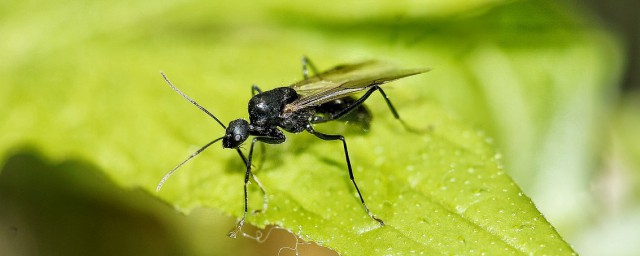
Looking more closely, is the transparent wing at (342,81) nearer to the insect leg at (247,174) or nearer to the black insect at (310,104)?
the black insect at (310,104)

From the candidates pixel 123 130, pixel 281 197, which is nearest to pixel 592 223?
pixel 281 197

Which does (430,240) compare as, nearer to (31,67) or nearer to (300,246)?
(300,246)

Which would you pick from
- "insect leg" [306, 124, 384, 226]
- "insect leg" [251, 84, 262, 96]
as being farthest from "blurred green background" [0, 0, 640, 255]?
"insect leg" [306, 124, 384, 226]

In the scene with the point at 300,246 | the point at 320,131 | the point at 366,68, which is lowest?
the point at 300,246

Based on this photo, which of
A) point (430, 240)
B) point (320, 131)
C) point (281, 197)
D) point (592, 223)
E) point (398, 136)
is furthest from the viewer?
point (592, 223)

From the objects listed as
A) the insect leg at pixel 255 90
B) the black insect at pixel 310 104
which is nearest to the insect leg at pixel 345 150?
the black insect at pixel 310 104

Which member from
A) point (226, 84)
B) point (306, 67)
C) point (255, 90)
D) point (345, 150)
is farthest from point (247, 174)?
point (306, 67)

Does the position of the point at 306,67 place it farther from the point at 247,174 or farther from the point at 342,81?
the point at 247,174

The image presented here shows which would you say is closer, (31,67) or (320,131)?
(320,131)
